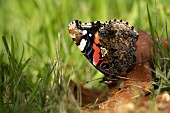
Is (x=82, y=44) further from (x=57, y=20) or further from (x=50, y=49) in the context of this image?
(x=57, y=20)

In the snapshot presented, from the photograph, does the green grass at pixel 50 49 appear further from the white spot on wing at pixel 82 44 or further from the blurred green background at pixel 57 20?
the white spot on wing at pixel 82 44

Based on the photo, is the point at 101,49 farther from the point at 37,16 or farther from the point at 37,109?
the point at 37,16

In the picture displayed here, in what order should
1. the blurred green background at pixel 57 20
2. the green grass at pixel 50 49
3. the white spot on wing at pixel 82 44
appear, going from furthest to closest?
the blurred green background at pixel 57 20, the white spot on wing at pixel 82 44, the green grass at pixel 50 49

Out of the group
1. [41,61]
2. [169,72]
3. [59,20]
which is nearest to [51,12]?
[59,20]

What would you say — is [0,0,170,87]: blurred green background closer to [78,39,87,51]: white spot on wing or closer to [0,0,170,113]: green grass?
[0,0,170,113]: green grass

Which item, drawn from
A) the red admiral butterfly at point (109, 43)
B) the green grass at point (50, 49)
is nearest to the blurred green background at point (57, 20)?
the green grass at point (50, 49)

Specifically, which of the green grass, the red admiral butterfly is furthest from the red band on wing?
the green grass

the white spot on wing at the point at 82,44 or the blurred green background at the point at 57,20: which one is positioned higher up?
the blurred green background at the point at 57,20
